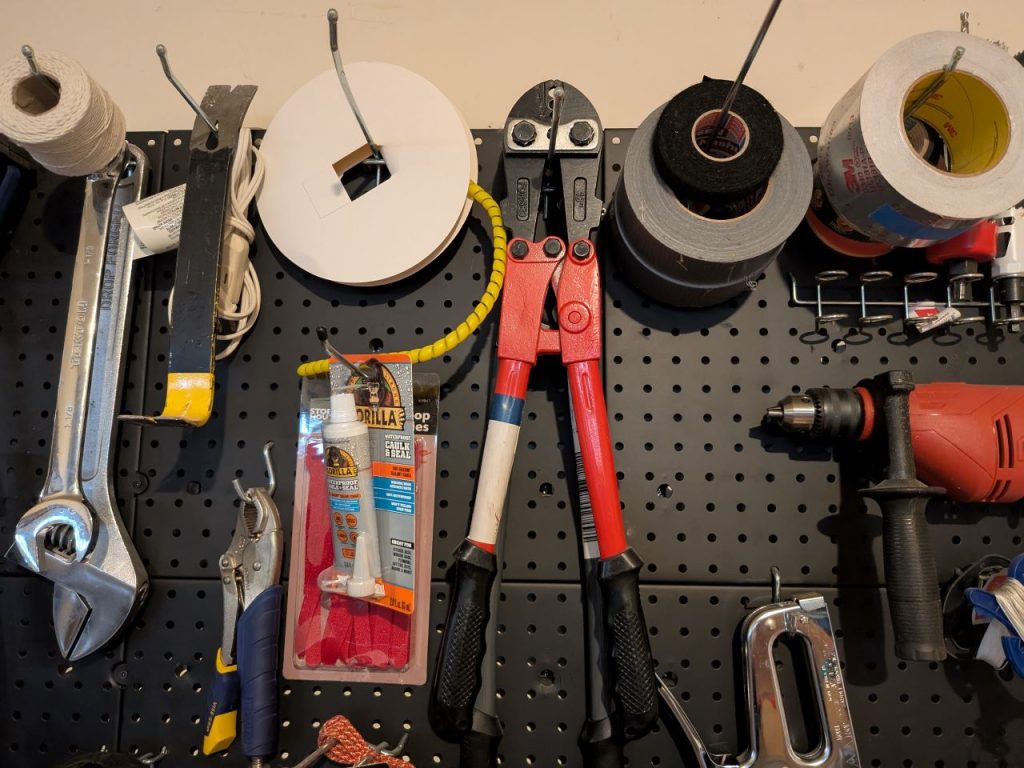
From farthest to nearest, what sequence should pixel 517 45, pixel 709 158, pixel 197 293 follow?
pixel 517 45 → pixel 197 293 → pixel 709 158

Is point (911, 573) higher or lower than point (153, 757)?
higher

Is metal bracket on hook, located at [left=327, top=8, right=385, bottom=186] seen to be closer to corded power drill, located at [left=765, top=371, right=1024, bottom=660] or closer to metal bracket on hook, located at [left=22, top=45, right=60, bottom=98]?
metal bracket on hook, located at [left=22, top=45, right=60, bottom=98]

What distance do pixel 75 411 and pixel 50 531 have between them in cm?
15

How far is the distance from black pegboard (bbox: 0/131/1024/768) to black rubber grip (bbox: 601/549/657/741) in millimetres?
103

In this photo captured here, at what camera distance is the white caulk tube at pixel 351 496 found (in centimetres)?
67

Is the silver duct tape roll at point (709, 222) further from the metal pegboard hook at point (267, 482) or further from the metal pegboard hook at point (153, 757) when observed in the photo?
the metal pegboard hook at point (153, 757)

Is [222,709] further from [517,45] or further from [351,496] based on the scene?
[517,45]

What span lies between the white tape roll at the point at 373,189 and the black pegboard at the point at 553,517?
0.19 feet

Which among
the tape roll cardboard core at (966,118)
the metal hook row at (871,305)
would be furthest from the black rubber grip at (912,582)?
the tape roll cardboard core at (966,118)

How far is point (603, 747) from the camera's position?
635 millimetres

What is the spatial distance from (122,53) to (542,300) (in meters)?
0.86

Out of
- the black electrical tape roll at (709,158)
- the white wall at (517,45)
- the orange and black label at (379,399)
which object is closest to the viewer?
the black electrical tape roll at (709,158)

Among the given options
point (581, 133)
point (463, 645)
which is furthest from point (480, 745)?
point (581, 133)

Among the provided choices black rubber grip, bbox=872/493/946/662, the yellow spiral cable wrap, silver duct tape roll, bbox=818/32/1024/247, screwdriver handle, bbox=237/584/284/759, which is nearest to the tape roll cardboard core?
silver duct tape roll, bbox=818/32/1024/247
